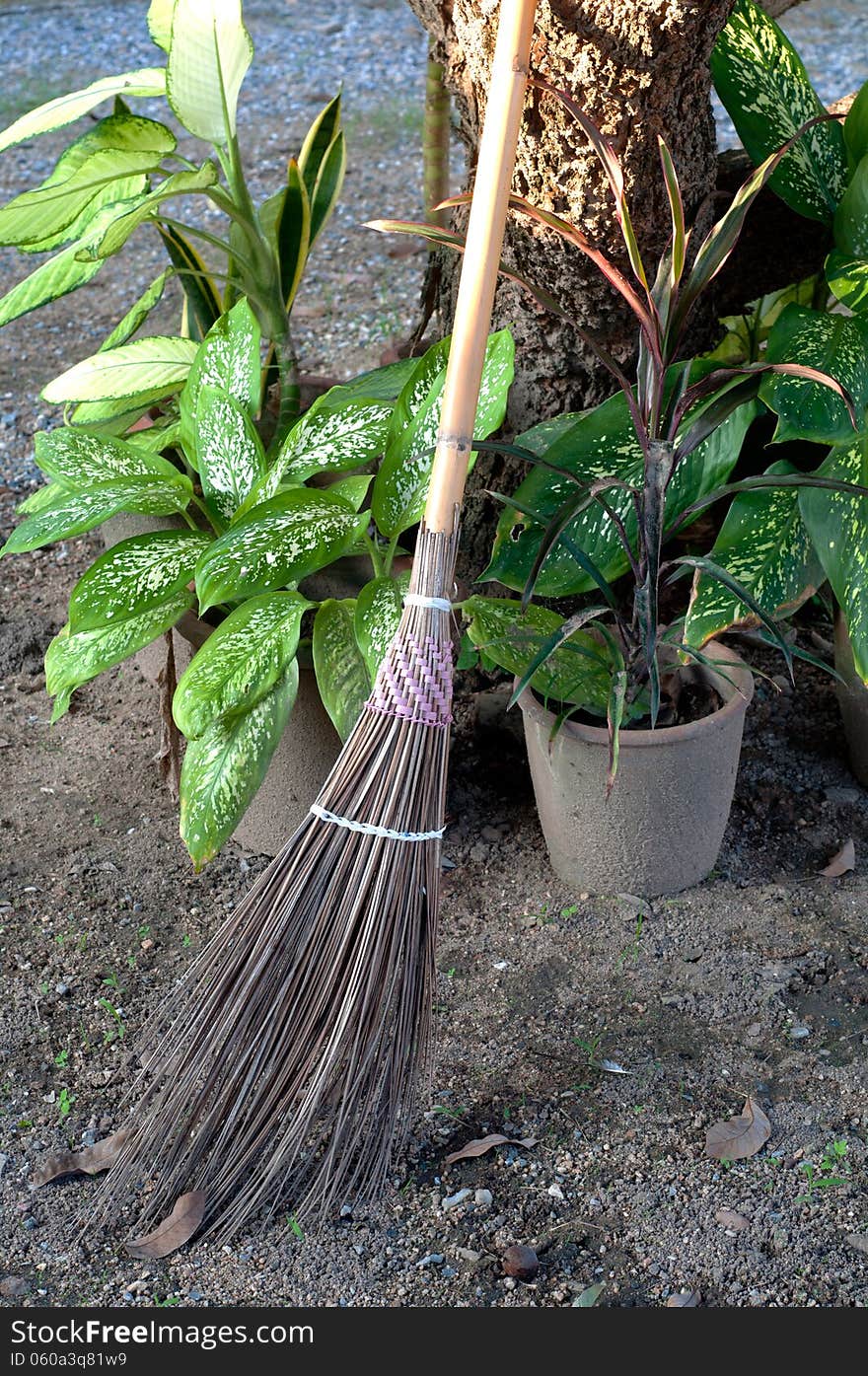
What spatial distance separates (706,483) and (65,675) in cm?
91

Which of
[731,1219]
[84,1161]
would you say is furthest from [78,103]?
[731,1219]

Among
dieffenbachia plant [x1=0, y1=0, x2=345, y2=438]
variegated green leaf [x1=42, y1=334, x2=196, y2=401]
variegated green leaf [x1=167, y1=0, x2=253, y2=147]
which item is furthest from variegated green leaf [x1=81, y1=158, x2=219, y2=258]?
variegated green leaf [x1=42, y1=334, x2=196, y2=401]

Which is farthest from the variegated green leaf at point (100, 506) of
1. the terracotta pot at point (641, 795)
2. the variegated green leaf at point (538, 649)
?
the terracotta pot at point (641, 795)

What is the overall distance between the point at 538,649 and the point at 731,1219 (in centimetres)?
74

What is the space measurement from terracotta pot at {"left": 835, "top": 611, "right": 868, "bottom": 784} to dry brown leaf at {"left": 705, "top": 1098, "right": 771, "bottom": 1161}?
2.30 feet

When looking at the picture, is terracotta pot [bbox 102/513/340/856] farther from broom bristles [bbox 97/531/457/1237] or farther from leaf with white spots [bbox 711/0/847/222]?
leaf with white spots [bbox 711/0/847/222]

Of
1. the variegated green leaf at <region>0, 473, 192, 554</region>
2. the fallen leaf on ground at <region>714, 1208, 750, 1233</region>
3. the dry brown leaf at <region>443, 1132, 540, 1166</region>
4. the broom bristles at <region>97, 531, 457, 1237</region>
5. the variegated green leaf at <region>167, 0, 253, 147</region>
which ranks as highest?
the variegated green leaf at <region>167, 0, 253, 147</region>

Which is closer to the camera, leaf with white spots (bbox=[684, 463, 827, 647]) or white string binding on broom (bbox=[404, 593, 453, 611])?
white string binding on broom (bbox=[404, 593, 453, 611])

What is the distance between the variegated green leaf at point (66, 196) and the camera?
5.70 feet

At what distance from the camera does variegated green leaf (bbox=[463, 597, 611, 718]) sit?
5.64 ft

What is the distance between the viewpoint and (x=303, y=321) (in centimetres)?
353

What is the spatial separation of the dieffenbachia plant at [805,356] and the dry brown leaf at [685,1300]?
76 cm

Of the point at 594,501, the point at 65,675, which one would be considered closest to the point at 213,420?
the point at 65,675

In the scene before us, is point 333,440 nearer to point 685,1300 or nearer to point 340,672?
point 340,672
